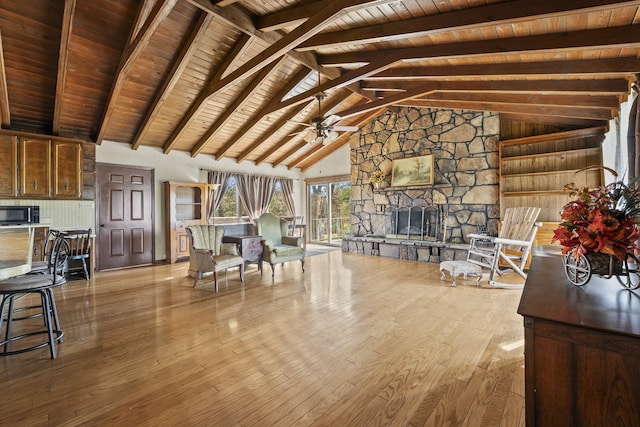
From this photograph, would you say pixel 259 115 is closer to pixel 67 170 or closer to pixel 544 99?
pixel 67 170

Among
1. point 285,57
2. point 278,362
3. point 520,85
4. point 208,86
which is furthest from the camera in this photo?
point 208,86

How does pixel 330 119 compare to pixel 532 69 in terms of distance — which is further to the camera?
pixel 330 119

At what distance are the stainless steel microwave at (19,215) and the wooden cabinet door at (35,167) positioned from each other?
23 centimetres

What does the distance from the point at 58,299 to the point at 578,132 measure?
8254mm

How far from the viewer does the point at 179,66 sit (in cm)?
421

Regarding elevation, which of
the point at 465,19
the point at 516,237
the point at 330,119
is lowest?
the point at 516,237

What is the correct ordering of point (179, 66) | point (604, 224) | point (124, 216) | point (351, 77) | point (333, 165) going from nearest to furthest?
point (604, 224)
point (179, 66)
point (351, 77)
point (124, 216)
point (333, 165)

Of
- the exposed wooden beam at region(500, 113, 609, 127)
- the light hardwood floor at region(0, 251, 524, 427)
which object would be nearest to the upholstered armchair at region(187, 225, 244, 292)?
the light hardwood floor at region(0, 251, 524, 427)

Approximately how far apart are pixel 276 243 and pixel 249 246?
780 millimetres

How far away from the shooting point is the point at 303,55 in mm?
4422

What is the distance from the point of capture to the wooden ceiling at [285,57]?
2.84m

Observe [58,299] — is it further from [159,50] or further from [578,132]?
[578,132]

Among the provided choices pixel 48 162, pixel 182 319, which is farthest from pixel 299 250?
pixel 48 162

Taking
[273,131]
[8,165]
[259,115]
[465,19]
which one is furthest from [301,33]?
[8,165]
